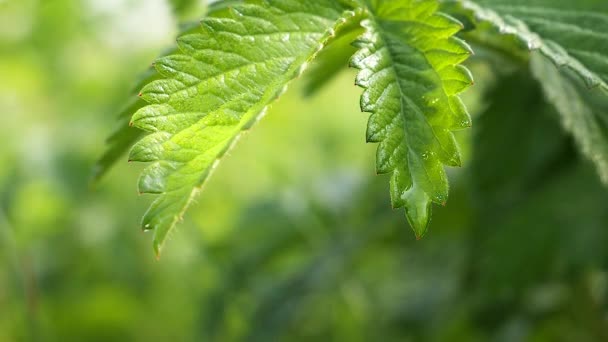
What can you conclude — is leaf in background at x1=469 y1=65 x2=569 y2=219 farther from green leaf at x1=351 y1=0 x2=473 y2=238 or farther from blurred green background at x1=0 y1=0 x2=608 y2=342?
green leaf at x1=351 y1=0 x2=473 y2=238

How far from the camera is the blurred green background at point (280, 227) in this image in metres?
1.38

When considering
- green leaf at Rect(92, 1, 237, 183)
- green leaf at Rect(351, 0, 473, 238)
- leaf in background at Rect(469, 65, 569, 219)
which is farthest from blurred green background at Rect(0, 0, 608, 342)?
green leaf at Rect(351, 0, 473, 238)

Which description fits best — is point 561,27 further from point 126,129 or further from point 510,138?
point 126,129

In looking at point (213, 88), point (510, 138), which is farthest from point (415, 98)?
point (510, 138)

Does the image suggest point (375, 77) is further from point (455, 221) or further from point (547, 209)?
point (455, 221)

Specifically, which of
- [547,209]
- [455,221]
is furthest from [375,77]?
[455,221]

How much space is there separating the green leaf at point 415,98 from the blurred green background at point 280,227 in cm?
27

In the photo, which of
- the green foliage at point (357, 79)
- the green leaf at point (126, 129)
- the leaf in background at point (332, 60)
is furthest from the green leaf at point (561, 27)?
the green leaf at point (126, 129)

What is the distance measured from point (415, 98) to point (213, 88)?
0.66 ft

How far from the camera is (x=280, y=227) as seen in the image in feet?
6.58

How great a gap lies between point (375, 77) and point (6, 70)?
2253 millimetres

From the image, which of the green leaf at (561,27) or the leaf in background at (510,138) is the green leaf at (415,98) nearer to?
the green leaf at (561,27)

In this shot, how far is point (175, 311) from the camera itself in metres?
2.37

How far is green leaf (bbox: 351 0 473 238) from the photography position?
2.57 feet
